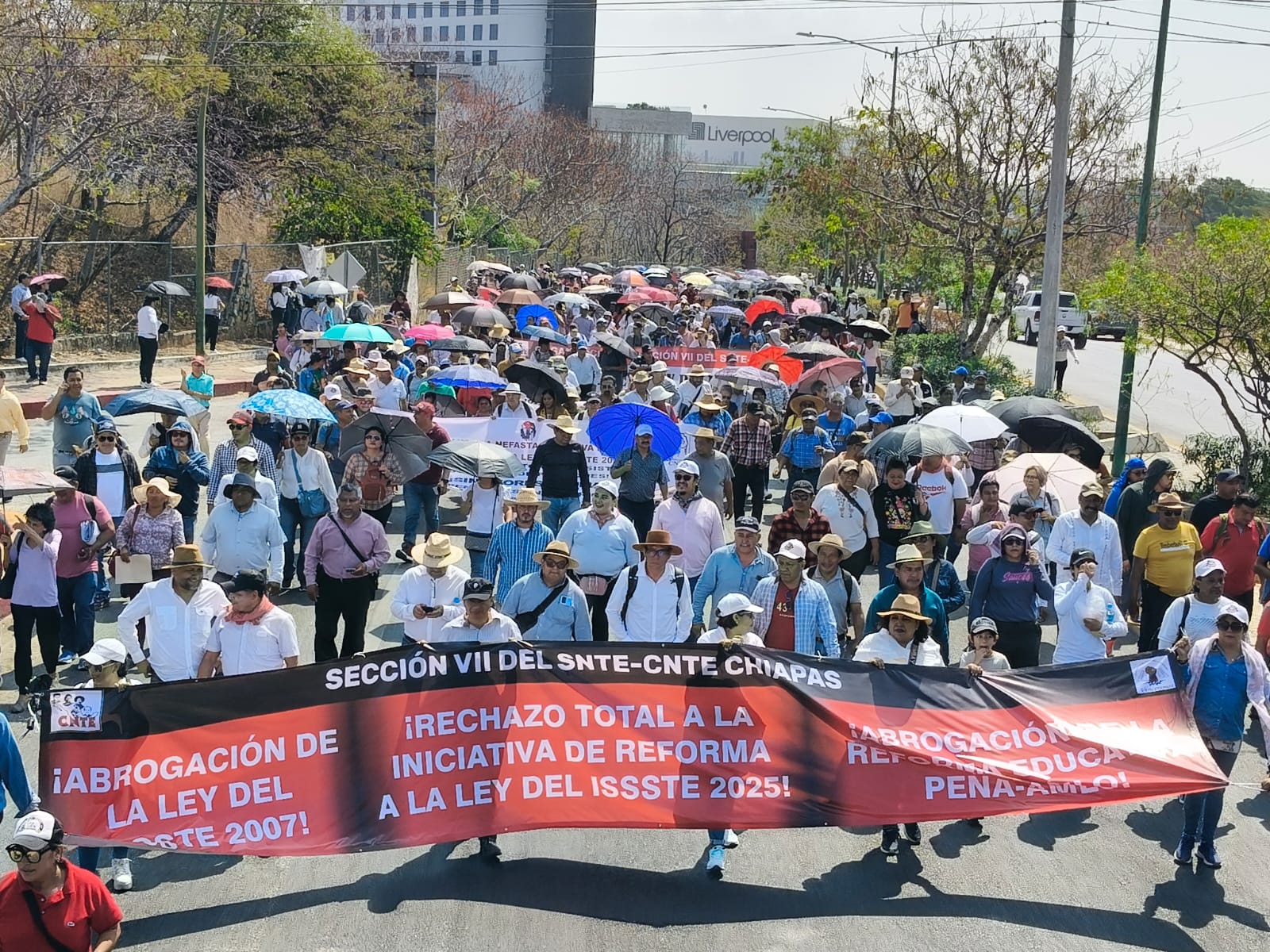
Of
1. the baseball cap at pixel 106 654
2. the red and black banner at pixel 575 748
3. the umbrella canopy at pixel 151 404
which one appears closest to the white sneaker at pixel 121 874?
the red and black banner at pixel 575 748

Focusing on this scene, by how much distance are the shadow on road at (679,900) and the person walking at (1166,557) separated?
11.2ft

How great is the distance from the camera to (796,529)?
10289 millimetres

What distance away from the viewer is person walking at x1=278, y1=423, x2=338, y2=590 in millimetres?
12344

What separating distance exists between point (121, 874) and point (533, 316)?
2282 cm

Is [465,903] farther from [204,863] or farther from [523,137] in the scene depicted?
[523,137]

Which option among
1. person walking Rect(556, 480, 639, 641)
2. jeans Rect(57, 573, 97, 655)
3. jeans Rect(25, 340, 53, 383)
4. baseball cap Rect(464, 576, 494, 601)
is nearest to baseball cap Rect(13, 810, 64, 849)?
baseball cap Rect(464, 576, 494, 601)

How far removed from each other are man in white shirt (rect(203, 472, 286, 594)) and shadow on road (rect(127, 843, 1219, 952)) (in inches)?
126

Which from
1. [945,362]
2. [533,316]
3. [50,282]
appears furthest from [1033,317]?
[50,282]

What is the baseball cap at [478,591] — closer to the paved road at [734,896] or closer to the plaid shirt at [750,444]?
the paved road at [734,896]

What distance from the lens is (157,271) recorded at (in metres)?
33.0

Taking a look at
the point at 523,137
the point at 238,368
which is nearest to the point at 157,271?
the point at 238,368

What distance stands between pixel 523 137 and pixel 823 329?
41173 millimetres

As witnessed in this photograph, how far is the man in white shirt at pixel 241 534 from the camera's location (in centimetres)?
984

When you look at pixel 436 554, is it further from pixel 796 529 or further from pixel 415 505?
pixel 415 505
